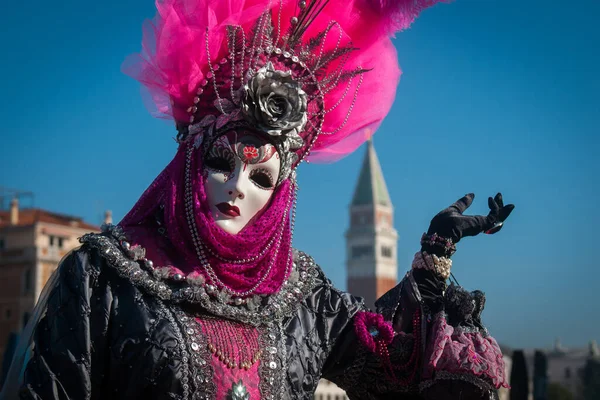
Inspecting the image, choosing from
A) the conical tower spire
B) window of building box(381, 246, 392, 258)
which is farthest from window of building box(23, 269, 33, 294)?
window of building box(381, 246, 392, 258)

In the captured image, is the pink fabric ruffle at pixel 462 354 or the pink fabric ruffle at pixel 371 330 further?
the pink fabric ruffle at pixel 371 330

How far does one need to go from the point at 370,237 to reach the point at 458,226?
241ft

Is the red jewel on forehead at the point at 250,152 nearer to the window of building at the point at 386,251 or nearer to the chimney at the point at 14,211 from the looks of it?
the chimney at the point at 14,211

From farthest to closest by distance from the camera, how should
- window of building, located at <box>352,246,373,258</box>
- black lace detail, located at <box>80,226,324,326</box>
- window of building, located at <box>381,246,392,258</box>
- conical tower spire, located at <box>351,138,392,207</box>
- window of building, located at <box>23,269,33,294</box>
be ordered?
window of building, located at <box>381,246,392,258</box> → window of building, located at <box>352,246,373,258</box> → conical tower spire, located at <box>351,138,392,207</box> → window of building, located at <box>23,269,33,294</box> → black lace detail, located at <box>80,226,324,326</box>

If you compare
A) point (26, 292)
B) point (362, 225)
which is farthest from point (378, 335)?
point (362, 225)

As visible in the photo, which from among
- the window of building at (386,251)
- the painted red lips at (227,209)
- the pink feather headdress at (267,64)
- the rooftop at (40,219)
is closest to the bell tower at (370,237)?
the window of building at (386,251)

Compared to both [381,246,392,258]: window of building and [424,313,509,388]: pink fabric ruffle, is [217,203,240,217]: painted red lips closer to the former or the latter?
[424,313,509,388]: pink fabric ruffle

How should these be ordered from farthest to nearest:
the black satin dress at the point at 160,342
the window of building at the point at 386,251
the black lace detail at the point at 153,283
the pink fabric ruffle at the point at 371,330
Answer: the window of building at the point at 386,251, the pink fabric ruffle at the point at 371,330, the black lace detail at the point at 153,283, the black satin dress at the point at 160,342

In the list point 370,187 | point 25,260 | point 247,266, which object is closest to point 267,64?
point 247,266

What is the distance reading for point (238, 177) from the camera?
7.48 feet

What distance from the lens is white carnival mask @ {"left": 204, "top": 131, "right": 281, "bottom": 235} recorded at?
7.44 ft

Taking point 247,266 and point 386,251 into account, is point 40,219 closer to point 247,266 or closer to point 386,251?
point 247,266

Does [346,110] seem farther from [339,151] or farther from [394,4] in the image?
[394,4]

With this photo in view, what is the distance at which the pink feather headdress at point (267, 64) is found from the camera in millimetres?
2320
